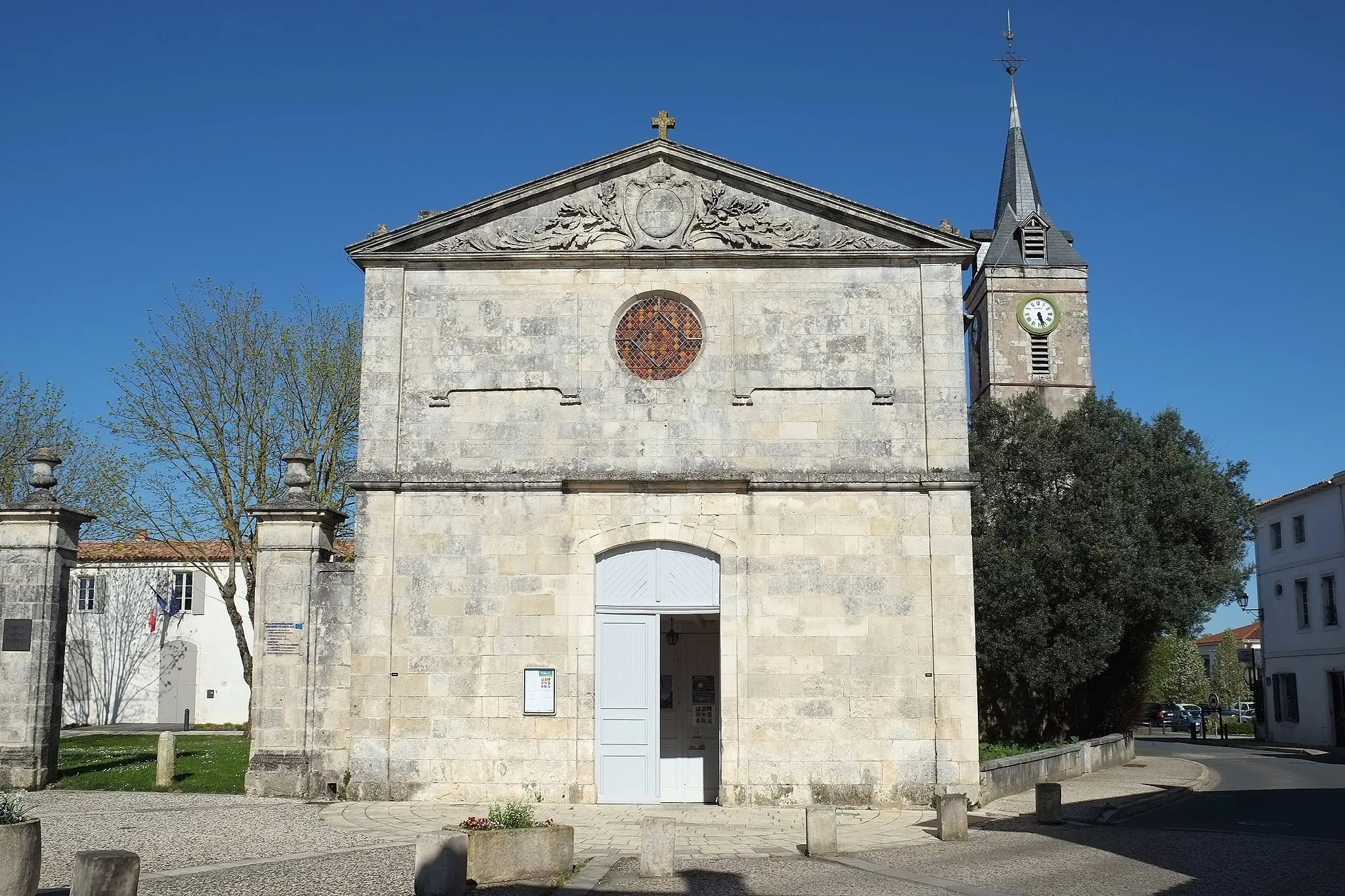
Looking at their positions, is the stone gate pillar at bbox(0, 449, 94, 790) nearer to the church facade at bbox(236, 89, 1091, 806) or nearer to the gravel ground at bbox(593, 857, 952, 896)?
the church facade at bbox(236, 89, 1091, 806)

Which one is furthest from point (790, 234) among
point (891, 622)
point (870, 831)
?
point (870, 831)

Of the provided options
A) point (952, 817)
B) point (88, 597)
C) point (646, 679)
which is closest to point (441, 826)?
point (646, 679)

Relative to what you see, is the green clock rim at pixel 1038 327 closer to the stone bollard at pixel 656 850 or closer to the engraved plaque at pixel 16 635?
the engraved plaque at pixel 16 635

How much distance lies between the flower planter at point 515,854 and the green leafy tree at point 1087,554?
15691mm

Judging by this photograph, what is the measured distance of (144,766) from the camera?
17.2 m

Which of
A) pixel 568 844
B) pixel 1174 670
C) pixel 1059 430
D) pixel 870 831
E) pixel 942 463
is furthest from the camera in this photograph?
pixel 1174 670

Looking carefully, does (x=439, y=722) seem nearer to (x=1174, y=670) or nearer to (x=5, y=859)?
(x=5, y=859)

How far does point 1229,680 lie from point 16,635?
216 feet

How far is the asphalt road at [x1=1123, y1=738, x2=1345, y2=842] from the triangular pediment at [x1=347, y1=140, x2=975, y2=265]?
8112 mm

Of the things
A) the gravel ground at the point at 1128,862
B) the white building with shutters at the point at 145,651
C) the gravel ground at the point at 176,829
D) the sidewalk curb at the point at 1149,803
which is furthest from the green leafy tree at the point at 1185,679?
the gravel ground at the point at 176,829

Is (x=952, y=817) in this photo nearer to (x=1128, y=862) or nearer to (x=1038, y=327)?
(x=1128, y=862)

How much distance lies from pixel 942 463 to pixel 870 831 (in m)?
4.80

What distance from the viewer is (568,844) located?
31.8 feet

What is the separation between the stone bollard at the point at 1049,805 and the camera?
43.6ft
